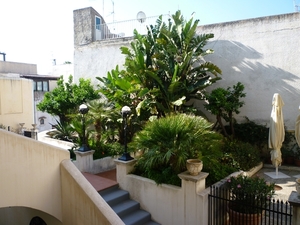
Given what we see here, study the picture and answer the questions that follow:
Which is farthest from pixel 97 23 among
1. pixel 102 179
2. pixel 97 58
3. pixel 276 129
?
pixel 276 129

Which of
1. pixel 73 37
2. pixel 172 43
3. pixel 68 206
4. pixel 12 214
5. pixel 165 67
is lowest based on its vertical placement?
pixel 12 214

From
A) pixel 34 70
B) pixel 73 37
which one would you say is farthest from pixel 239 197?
pixel 34 70

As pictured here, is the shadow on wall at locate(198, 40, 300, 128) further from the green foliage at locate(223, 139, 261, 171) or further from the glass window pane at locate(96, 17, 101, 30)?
the glass window pane at locate(96, 17, 101, 30)

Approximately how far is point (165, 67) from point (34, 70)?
1972 centimetres

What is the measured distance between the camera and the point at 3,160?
17.7ft

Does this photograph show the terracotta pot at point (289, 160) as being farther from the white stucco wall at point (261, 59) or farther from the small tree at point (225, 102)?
the small tree at point (225, 102)

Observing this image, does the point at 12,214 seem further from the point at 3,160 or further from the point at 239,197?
the point at 239,197

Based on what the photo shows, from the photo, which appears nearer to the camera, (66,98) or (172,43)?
(172,43)

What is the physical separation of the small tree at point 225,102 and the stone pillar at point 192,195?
15.6 feet

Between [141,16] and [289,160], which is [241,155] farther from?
[141,16]

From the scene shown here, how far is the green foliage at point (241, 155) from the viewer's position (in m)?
9.68

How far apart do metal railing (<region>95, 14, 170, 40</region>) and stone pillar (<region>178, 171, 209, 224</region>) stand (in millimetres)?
10574

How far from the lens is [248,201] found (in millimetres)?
6270

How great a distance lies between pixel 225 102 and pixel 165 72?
116 inches
